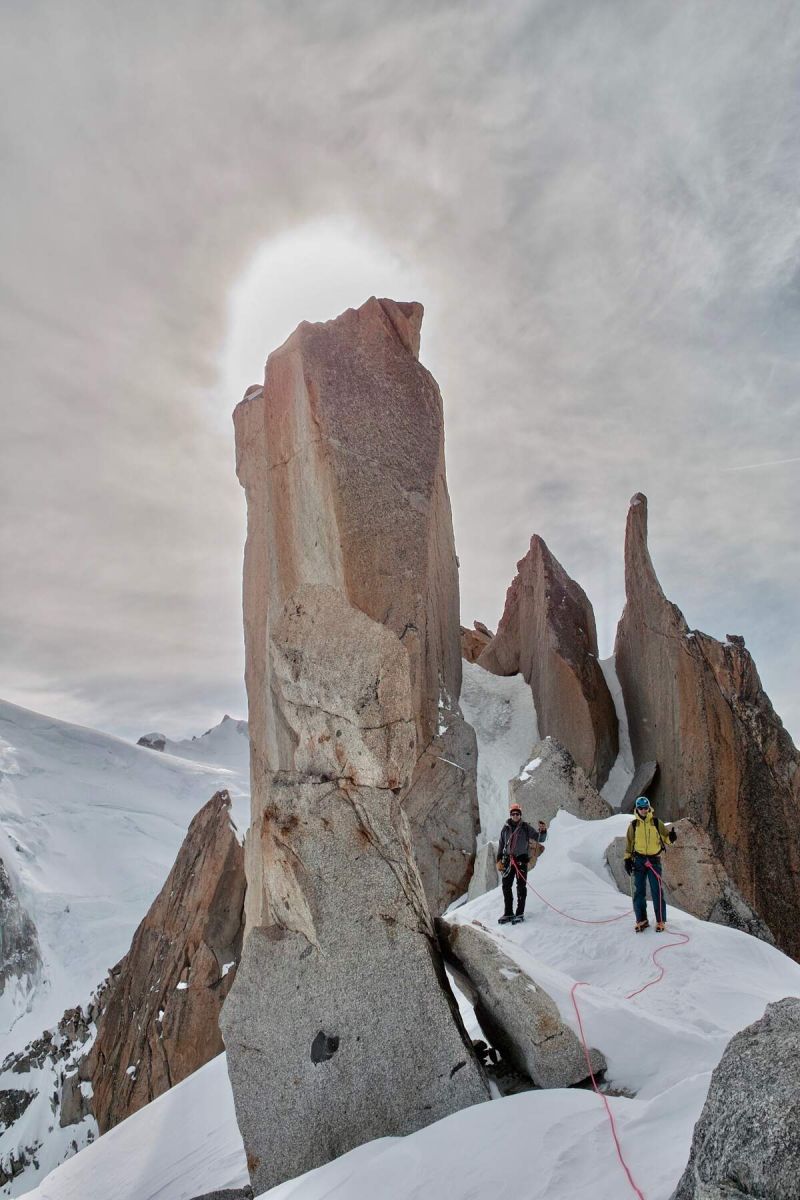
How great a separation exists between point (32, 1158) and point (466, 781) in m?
30.3

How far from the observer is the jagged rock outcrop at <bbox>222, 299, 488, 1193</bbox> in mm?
7234

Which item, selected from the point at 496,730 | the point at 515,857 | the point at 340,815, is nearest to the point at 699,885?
the point at 515,857

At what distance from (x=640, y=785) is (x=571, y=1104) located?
697 inches

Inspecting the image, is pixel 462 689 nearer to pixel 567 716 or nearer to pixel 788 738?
pixel 567 716

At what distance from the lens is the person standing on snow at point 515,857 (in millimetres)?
11414

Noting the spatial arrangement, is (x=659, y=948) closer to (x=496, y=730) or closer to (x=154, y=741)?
(x=496, y=730)

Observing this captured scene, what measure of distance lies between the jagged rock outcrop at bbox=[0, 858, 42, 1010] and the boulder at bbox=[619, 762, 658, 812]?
51313 mm

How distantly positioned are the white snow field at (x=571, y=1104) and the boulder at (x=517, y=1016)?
340 mm

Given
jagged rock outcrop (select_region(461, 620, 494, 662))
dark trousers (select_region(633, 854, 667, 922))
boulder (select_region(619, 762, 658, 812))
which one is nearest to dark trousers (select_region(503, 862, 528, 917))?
dark trousers (select_region(633, 854, 667, 922))

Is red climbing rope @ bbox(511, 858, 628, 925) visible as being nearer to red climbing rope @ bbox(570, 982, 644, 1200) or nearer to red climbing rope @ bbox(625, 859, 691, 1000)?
red climbing rope @ bbox(625, 859, 691, 1000)

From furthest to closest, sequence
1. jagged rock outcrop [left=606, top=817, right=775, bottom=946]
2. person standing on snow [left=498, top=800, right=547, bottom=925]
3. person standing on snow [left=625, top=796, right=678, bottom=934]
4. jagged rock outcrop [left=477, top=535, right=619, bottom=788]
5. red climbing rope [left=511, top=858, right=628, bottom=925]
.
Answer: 1. jagged rock outcrop [left=477, top=535, right=619, bottom=788]
2. jagged rock outcrop [left=606, top=817, right=775, bottom=946]
3. person standing on snow [left=498, top=800, right=547, bottom=925]
4. red climbing rope [left=511, top=858, right=628, bottom=925]
5. person standing on snow [left=625, top=796, right=678, bottom=934]

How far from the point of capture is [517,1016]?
6984 mm

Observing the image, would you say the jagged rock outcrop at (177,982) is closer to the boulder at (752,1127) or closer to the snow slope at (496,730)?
the snow slope at (496,730)

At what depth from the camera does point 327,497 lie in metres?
11.4
